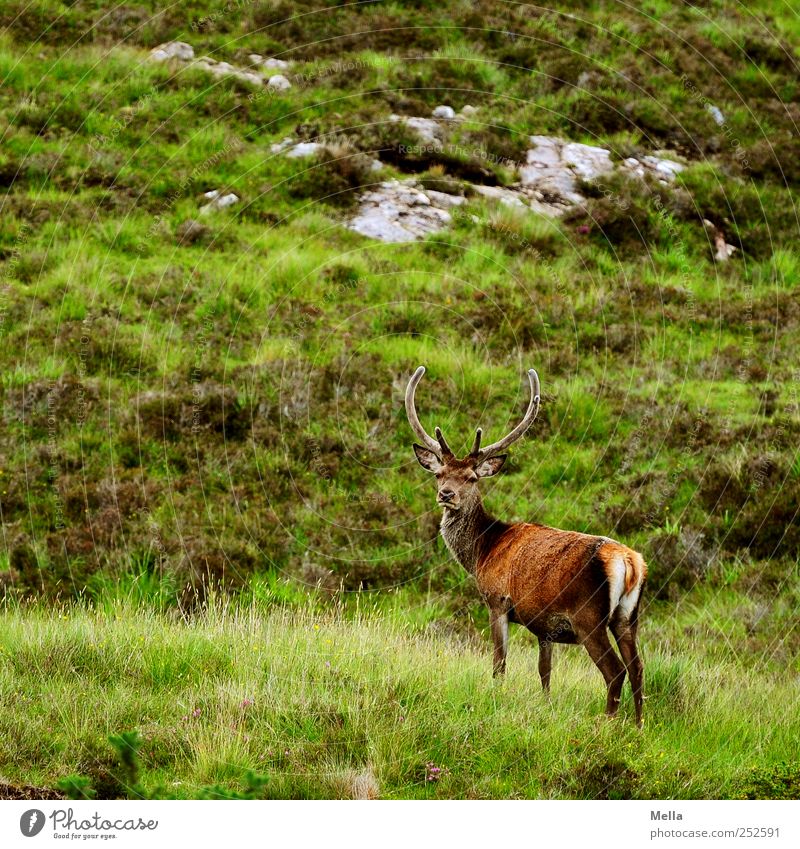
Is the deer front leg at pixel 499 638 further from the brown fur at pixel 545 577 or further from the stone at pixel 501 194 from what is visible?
the stone at pixel 501 194

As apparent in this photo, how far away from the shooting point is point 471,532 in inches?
300

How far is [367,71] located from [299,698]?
623 inches

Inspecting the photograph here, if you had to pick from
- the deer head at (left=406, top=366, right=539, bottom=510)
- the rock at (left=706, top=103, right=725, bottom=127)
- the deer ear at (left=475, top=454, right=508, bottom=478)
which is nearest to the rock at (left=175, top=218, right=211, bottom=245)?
the deer head at (left=406, top=366, right=539, bottom=510)

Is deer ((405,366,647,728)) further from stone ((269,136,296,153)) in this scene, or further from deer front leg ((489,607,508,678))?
stone ((269,136,296,153))

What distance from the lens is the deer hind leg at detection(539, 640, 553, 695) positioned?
6.74 m

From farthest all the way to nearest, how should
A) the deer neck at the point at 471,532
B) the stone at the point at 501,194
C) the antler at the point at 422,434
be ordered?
the stone at the point at 501,194
the deer neck at the point at 471,532
the antler at the point at 422,434

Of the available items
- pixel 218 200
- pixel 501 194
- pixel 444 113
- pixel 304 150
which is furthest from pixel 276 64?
pixel 501 194

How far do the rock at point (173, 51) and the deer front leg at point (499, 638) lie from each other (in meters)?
16.1

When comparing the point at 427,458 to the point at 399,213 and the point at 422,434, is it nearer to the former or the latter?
the point at 422,434

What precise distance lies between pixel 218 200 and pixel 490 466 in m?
10.6

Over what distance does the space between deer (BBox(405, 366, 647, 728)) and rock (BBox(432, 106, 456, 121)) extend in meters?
11.8

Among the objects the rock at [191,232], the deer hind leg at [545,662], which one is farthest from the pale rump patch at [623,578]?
the rock at [191,232]

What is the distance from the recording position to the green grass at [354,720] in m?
→ 6.13
